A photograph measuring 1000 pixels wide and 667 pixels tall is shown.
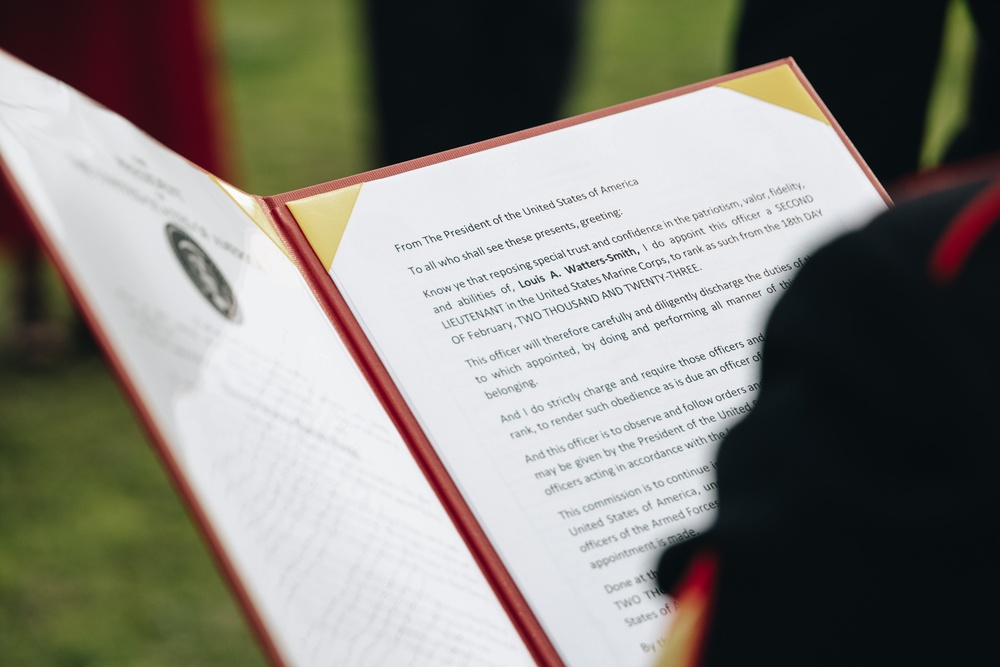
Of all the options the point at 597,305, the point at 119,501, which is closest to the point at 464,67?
the point at 119,501

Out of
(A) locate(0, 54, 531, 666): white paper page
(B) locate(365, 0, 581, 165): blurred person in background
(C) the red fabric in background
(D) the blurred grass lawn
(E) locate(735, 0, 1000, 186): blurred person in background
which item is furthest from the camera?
(B) locate(365, 0, 581, 165): blurred person in background

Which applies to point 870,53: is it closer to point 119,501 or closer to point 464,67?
point 464,67

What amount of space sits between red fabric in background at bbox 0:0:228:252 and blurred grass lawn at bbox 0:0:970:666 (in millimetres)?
396

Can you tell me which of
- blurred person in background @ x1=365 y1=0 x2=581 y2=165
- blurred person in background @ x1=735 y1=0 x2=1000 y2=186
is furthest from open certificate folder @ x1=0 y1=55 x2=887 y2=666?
blurred person in background @ x1=365 y1=0 x2=581 y2=165

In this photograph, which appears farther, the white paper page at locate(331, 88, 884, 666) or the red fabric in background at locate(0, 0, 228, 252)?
the red fabric in background at locate(0, 0, 228, 252)

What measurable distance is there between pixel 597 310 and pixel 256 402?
25 centimetres

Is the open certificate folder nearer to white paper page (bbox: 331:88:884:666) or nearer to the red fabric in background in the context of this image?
white paper page (bbox: 331:88:884:666)

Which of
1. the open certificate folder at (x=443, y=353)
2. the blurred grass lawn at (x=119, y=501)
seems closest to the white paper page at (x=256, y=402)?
the open certificate folder at (x=443, y=353)

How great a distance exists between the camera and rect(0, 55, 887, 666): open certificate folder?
2.28 feet

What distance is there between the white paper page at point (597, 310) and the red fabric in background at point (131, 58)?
4.68ft

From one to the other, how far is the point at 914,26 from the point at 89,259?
95 cm

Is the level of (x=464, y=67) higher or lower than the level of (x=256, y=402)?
lower

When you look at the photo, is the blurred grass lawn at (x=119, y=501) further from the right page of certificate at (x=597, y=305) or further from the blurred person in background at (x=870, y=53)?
the right page of certificate at (x=597, y=305)

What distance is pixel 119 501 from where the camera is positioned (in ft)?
6.43
